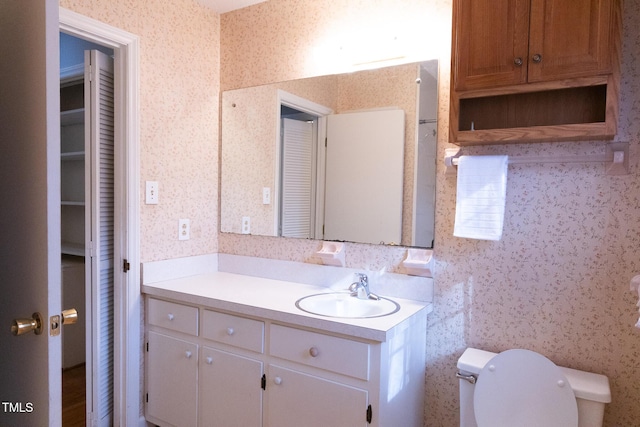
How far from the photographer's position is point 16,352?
1.15 metres

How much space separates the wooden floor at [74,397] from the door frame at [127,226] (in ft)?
1.13

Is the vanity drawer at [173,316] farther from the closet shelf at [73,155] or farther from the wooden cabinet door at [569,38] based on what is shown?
the wooden cabinet door at [569,38]

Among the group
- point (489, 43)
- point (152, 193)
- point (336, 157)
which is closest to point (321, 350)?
point (336, 157)

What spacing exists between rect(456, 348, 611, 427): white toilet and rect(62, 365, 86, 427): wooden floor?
2022 millimetres

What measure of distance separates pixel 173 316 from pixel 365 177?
3.82ft

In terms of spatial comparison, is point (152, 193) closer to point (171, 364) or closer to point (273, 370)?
point (171, 364)

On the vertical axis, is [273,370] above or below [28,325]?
below

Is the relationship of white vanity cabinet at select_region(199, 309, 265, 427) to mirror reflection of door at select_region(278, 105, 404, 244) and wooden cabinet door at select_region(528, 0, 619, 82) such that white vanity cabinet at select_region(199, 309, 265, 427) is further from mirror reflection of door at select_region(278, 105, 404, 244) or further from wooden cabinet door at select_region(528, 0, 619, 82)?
wooden cabinet door at select_region(528, 0, 619, 82)

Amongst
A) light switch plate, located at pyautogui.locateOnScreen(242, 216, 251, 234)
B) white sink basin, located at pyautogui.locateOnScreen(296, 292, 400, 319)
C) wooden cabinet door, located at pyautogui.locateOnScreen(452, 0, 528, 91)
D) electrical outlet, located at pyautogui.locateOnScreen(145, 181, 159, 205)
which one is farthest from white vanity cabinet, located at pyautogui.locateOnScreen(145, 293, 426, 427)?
wooden cabinet door, located at pyautogui.locateOnScreen(452, 0, 528, 91)

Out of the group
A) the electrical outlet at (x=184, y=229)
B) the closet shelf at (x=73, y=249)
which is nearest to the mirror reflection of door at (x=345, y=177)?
the electrical outlet at (x=184, y=229)

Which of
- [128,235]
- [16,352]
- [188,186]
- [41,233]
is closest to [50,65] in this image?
[41,233]

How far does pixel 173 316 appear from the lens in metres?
2.07

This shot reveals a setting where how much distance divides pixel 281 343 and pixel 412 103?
1.22 m

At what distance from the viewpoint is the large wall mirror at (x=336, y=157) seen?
194cm
